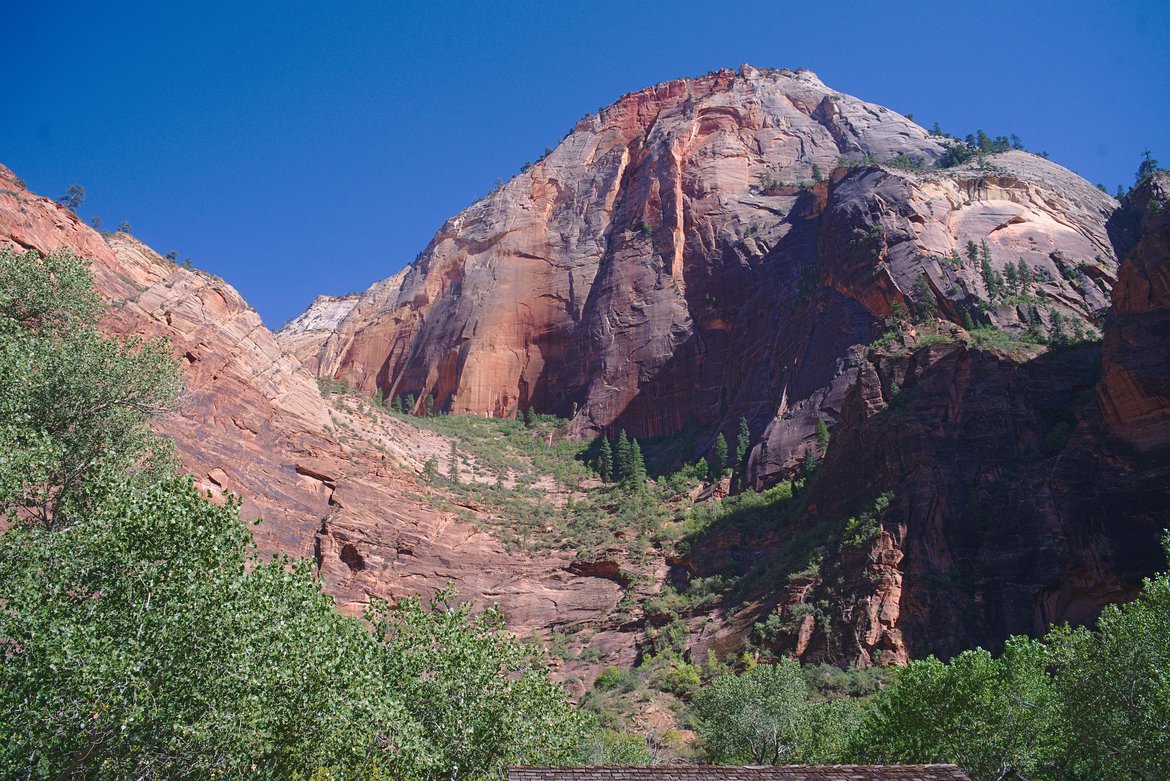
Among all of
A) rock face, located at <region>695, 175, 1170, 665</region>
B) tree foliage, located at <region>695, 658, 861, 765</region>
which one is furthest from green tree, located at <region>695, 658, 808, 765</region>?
rock face, located at <region>695, 175, 1170, 665</region>

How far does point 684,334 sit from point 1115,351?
49.2 meters

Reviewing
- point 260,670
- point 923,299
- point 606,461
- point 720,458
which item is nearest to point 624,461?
point 606,461

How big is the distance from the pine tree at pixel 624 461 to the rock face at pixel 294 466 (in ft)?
51.2

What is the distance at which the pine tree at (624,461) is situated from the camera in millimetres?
72463

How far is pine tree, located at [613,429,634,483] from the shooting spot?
238 feet

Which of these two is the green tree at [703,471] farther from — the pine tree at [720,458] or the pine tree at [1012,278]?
the pine tree at [1012,278]

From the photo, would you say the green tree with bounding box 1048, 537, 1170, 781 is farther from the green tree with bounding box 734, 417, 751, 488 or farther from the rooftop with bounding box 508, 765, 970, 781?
the green tree with bounding box 734, 417, 751, 488

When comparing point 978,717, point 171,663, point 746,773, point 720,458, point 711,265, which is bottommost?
point 171,663

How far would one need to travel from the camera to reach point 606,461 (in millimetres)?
76688

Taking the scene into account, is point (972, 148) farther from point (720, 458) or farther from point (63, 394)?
point (63, 394)

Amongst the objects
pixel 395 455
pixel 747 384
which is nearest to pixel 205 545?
pixel 395 455

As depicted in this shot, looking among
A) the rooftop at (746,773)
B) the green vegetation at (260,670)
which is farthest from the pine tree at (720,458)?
the rooftop at (746,773)

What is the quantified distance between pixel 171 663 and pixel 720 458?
196ft

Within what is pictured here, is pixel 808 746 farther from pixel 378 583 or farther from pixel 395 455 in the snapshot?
pixel 395 455
